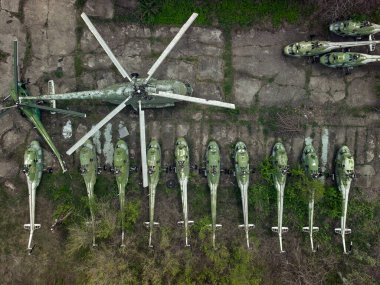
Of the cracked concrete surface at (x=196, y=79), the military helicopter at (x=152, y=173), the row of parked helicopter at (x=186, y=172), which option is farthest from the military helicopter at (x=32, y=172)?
the military helicopter at (x=152, y=173)

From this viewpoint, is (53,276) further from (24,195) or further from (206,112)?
(206,112)

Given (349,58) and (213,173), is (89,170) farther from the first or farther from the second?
(349,58)

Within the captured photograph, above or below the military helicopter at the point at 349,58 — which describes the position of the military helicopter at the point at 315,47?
above

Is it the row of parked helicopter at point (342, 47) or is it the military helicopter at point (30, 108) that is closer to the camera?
the military helicopter at point (30, 108)

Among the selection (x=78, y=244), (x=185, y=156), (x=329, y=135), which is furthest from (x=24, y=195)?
(x=329, y=135)

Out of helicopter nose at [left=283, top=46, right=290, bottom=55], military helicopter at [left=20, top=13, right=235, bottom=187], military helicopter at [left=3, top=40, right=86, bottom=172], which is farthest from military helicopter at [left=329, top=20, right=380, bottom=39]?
military helicopter at [left=3, top=40, right=86, bottom=172]

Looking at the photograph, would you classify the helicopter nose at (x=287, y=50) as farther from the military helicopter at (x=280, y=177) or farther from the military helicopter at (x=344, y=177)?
the military helicopter at (x=344, y=177)

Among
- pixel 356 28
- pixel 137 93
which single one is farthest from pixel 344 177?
pixel 137 93

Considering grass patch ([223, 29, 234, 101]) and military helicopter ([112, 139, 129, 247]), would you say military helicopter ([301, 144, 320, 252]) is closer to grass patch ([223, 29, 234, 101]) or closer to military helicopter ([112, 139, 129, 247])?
grass patch ([223, 29, 234, 101])
